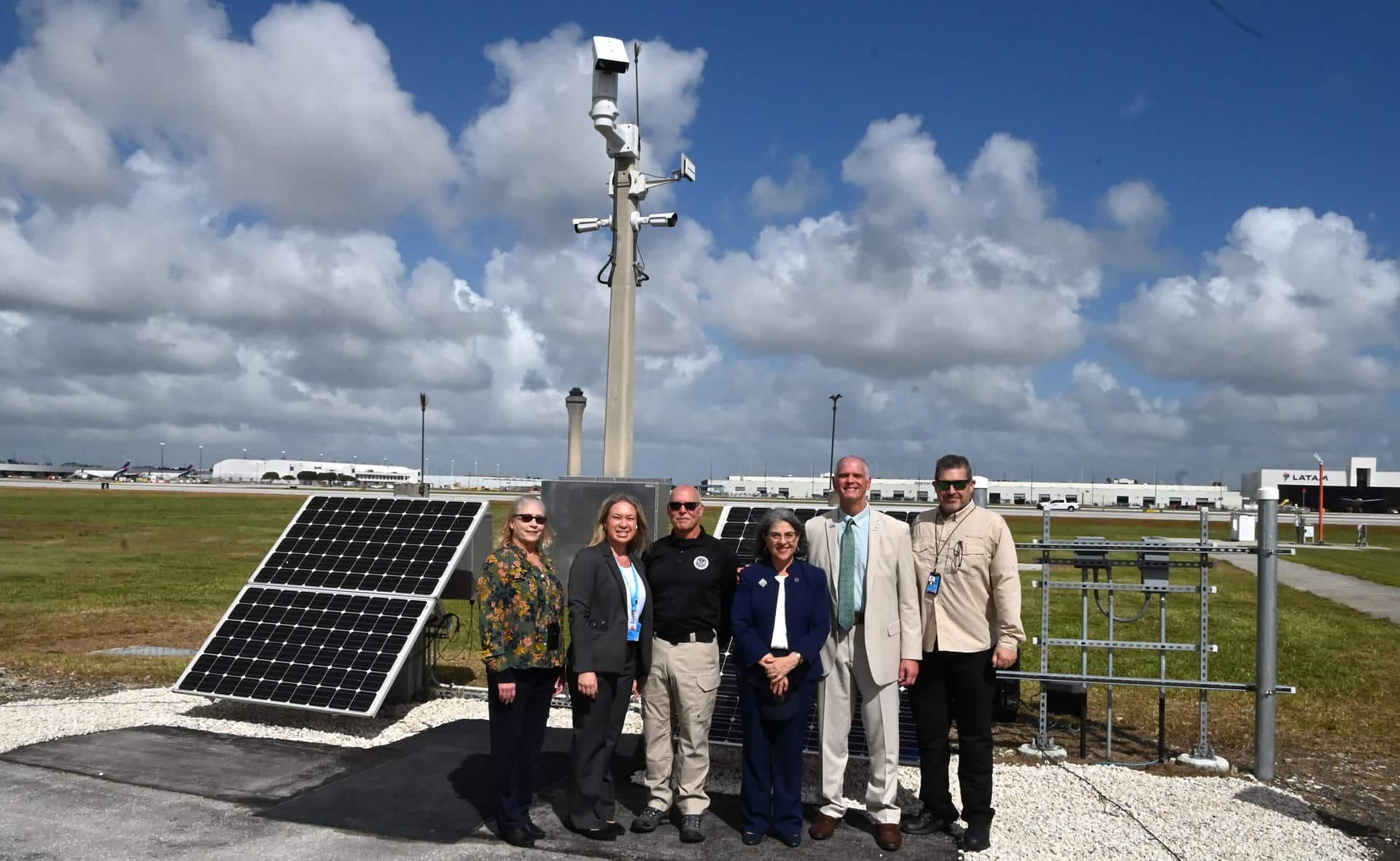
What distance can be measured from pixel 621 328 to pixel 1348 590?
17.9 m

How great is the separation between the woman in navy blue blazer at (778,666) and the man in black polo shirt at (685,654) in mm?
158

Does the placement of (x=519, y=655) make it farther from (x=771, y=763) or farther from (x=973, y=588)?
(x=973, y=588)

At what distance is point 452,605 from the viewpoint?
16.0m

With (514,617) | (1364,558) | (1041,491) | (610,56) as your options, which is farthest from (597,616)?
(1041,491)

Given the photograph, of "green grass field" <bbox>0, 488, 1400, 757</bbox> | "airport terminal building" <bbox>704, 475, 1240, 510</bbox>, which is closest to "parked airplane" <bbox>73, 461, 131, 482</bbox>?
"airport terminal building" <bbox>704, 475, 1240, 510</bbox>


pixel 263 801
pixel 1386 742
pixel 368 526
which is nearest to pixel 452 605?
pixel 368 526

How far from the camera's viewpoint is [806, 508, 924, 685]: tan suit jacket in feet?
17.6

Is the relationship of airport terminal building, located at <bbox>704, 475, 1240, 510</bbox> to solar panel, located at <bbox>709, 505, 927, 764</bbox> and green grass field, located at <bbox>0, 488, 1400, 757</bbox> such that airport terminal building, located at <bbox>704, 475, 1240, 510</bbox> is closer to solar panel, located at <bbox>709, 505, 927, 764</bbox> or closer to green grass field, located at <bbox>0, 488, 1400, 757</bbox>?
green grass field, located at <bbox>0, 488, 1400, 757</bbox>

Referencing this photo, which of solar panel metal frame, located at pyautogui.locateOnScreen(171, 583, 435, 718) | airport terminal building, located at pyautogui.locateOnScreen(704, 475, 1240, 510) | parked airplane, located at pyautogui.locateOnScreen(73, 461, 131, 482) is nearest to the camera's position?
solar panel metal frame, located at pyautogui.locateOnScreen(171, 583, 435, 718)

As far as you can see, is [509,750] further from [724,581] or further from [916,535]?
[916,535]

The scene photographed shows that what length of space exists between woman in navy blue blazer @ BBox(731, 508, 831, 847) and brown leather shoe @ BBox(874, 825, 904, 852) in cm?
43

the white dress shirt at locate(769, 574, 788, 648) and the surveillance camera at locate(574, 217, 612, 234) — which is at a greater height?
the surveillance camera at locate(574, 217, 612, 234)

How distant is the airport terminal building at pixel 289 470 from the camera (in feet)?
481

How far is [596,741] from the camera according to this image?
17.8ft
